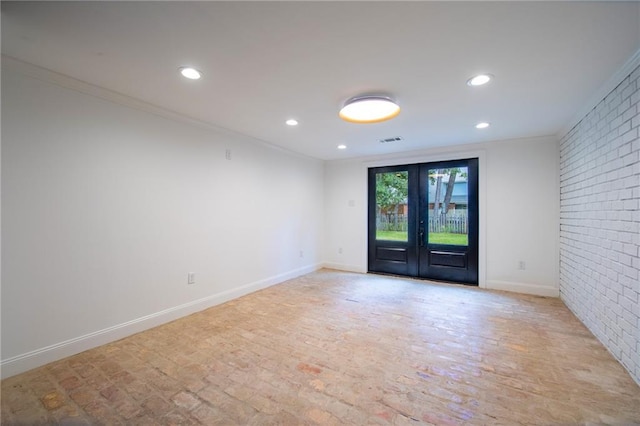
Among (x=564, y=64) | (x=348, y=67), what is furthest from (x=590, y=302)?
(x=348, y=67)

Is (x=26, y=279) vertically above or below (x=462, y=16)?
below

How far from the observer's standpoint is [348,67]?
6.99ft

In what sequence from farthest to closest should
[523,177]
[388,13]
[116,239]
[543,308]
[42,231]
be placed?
1. [523,177]
2. [543,308]
3. [116,239]
4. [42,231]
5. [388,13]

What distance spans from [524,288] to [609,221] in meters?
2.17

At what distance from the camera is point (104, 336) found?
8.46 ft

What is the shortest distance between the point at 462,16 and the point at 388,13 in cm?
43

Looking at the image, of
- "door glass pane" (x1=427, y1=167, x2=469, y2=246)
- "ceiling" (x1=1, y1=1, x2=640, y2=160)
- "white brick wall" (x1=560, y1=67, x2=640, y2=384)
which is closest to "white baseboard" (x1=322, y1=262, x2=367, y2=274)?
"door glass pane" (x1=427, y1=167, x2=469, y2=246)

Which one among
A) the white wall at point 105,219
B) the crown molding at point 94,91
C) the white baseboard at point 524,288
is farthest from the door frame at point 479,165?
the crown molding at point 94,91

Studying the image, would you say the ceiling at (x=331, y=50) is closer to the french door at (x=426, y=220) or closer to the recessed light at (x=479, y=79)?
the recessed light at (x=479, y=79)

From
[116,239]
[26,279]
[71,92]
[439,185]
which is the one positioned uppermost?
[71,92]

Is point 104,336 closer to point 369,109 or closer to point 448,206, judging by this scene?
point 369,109

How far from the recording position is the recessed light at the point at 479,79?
7.36 feet

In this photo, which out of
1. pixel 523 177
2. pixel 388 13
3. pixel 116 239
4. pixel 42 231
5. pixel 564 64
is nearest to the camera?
pixel 388 13

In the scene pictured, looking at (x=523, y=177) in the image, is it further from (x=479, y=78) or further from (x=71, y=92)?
(x=71, y=92)
